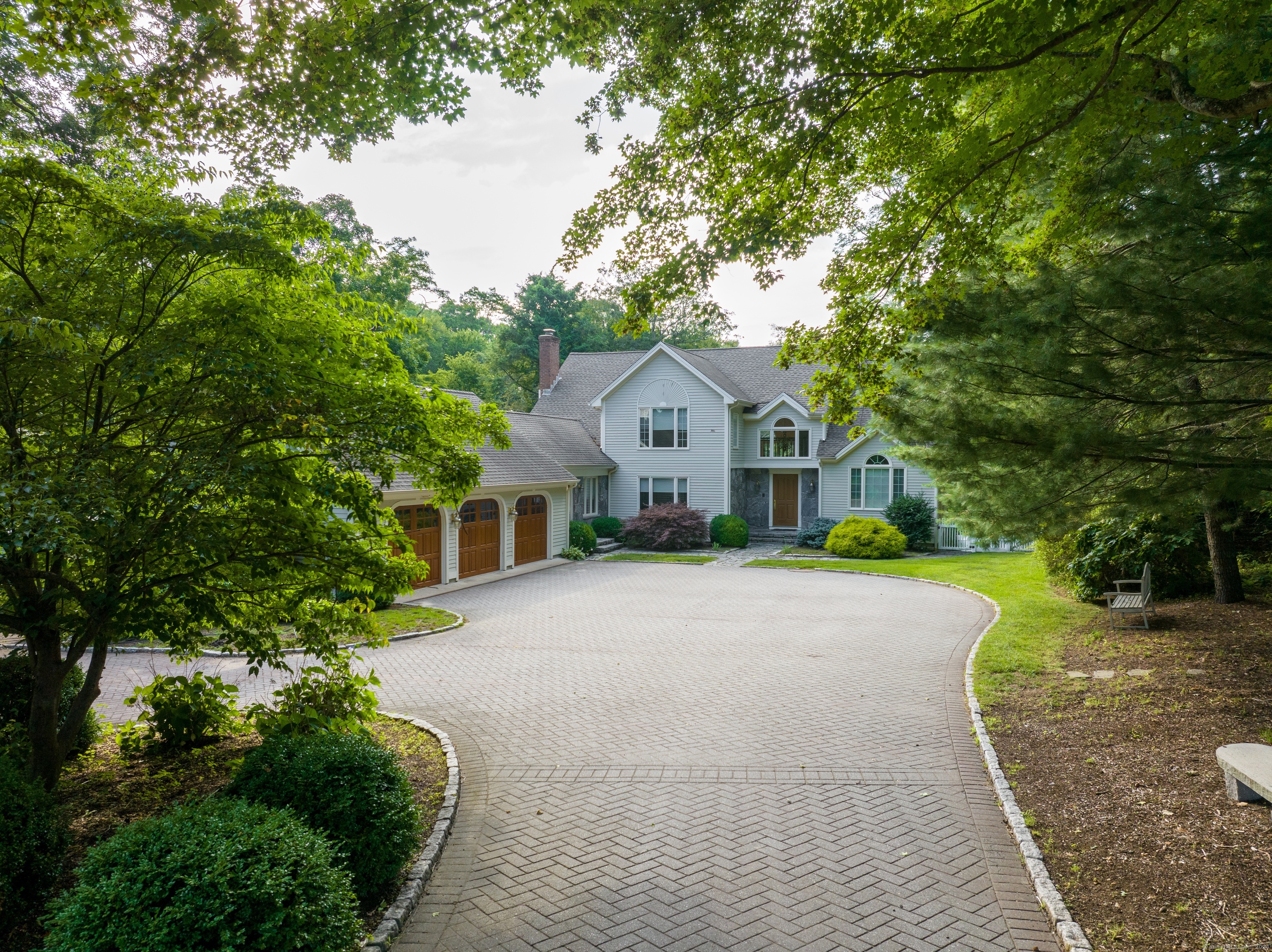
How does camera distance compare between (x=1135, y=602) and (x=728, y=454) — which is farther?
(x=728, y=454)

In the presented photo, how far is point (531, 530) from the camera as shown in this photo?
26.2 meters

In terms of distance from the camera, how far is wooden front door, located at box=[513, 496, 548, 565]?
25.4m

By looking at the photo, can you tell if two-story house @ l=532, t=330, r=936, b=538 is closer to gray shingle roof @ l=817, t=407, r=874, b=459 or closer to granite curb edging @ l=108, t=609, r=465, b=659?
gray shingle roof @ l=817, t=407, r=874, b=459

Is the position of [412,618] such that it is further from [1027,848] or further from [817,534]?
[817,534]

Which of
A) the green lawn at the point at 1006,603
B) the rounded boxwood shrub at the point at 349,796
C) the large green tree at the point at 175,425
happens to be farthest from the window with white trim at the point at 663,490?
the rounded boxwood shrub at the point at 349,796

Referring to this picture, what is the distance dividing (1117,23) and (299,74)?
724 centimetres

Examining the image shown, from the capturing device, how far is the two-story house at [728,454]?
31.7 meters

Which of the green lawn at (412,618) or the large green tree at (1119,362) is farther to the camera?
the green lawn at (412,618)

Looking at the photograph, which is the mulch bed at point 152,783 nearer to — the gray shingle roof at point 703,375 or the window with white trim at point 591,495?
the window with white trim at point 591,495

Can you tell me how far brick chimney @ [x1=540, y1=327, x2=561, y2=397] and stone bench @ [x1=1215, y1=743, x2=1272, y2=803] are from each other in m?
34.3

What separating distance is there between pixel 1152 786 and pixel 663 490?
26162 millimetres

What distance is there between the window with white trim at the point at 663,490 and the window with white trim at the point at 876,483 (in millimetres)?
6929

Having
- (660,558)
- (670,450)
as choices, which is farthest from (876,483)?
(660,558)

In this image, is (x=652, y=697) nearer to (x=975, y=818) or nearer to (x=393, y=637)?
(x=975, y=818)
